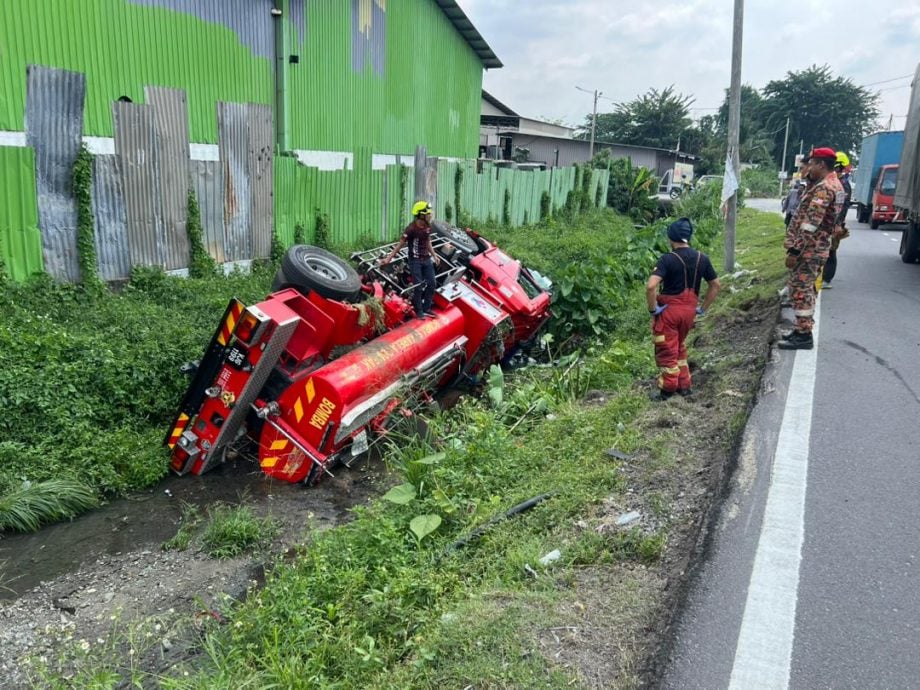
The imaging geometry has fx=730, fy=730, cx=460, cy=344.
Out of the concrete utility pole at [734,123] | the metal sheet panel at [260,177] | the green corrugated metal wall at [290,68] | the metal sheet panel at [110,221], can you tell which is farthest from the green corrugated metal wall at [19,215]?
the concrete utility pole at [734,123]

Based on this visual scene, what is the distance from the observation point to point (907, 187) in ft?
43.0

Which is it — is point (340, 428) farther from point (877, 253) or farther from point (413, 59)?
point (413, 59)

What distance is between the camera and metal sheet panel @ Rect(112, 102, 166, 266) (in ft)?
31.3

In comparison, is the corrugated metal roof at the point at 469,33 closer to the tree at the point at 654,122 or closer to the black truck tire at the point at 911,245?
the black truck tire at the point at 911,245

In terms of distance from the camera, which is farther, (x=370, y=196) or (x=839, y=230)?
(x=370, y=196)

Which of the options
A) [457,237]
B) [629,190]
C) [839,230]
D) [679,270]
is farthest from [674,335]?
[629,190]

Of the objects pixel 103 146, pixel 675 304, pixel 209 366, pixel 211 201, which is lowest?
pixel 209 366

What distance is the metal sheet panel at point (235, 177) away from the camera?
37.2ft

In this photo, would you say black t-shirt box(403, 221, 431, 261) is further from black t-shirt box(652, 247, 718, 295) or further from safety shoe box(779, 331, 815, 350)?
safety shoe box(779, 331, 815, 350)

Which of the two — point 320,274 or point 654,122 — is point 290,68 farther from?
point 654,122

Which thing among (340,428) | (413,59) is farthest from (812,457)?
(413,59)

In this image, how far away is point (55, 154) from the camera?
28.7 feet

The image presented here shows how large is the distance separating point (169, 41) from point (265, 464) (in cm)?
809

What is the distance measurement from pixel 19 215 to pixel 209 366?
3942mm
